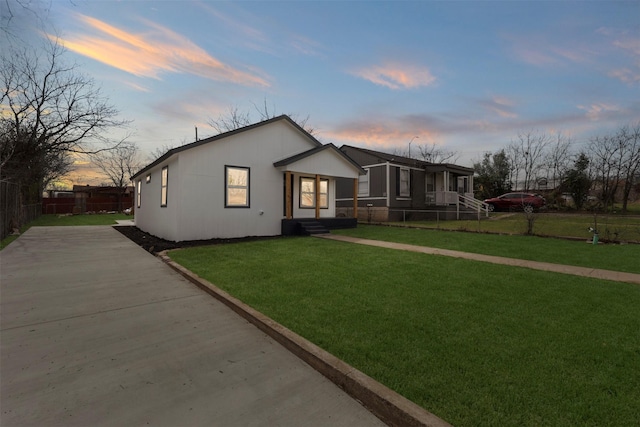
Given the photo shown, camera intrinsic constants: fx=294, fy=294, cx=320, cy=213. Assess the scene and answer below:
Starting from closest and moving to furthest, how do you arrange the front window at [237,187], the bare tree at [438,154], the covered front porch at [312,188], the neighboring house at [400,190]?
the front window at [237,187] → the covered front porch at [312,188] → the neighboring house at [400,190] → the bare tree at [438,154]

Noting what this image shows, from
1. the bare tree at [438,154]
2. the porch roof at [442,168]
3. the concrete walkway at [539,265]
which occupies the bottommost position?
the concrete walkway at [539,265]

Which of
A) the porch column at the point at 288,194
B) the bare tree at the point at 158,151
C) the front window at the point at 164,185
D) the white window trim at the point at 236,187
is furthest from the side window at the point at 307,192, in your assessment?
the bare tree at the point at 158,151

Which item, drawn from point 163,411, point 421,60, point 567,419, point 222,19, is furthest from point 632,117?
point 163,411

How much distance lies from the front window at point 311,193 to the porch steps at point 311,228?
116cm

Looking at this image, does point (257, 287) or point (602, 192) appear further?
point (602, 192)

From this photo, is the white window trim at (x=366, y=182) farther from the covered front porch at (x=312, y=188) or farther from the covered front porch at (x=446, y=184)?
the covered front porch at (x=446, y=184)

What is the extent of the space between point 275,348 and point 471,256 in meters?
6.21

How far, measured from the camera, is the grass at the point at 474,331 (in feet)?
6.70

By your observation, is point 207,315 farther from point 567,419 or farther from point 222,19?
point 222,19

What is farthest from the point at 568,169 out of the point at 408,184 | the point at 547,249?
the point at 547,249

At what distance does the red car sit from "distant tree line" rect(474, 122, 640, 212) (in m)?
3.51

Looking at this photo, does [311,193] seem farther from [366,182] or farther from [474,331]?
[474,331]

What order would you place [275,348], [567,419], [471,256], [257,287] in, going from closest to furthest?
[567,419] < [275,348] < [257,287] < [471,256]

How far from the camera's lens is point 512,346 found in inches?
111
